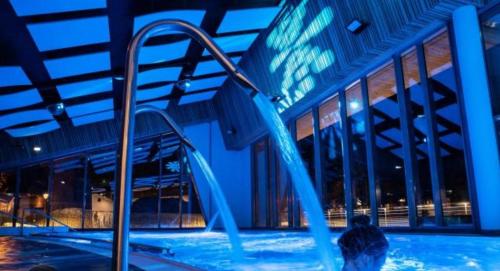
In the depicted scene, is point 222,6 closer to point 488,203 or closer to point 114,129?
point 488,203

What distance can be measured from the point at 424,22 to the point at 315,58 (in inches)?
106

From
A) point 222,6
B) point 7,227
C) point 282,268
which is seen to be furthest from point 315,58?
point 7,227

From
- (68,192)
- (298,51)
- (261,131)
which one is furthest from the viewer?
(68,192)

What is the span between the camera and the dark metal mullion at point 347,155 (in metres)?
8.58

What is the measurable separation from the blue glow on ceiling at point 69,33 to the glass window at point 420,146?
16.7 ft

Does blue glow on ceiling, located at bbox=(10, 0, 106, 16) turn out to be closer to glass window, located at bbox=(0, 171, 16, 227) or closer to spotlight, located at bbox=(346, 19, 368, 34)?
spotlight, located at bbox=(346, 19, 368, 34)

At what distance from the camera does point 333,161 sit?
964 centimetres

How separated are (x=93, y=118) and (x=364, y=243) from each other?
12.6 metres

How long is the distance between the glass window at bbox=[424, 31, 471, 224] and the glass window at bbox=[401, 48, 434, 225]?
290 mm

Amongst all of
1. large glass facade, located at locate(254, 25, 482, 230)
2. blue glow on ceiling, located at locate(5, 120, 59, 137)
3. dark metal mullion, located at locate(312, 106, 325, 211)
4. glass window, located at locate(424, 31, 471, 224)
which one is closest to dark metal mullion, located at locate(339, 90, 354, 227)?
large glass facade, located at locate(254, 25, 482, 230)

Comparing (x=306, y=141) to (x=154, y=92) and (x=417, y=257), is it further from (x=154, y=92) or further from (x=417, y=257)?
(x=417, y=257)

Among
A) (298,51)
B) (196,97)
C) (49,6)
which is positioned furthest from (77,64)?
(196,97)

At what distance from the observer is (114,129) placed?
1348 cm

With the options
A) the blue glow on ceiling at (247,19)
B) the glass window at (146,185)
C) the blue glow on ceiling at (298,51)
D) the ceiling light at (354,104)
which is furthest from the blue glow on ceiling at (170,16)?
the glass window at (146,185)
